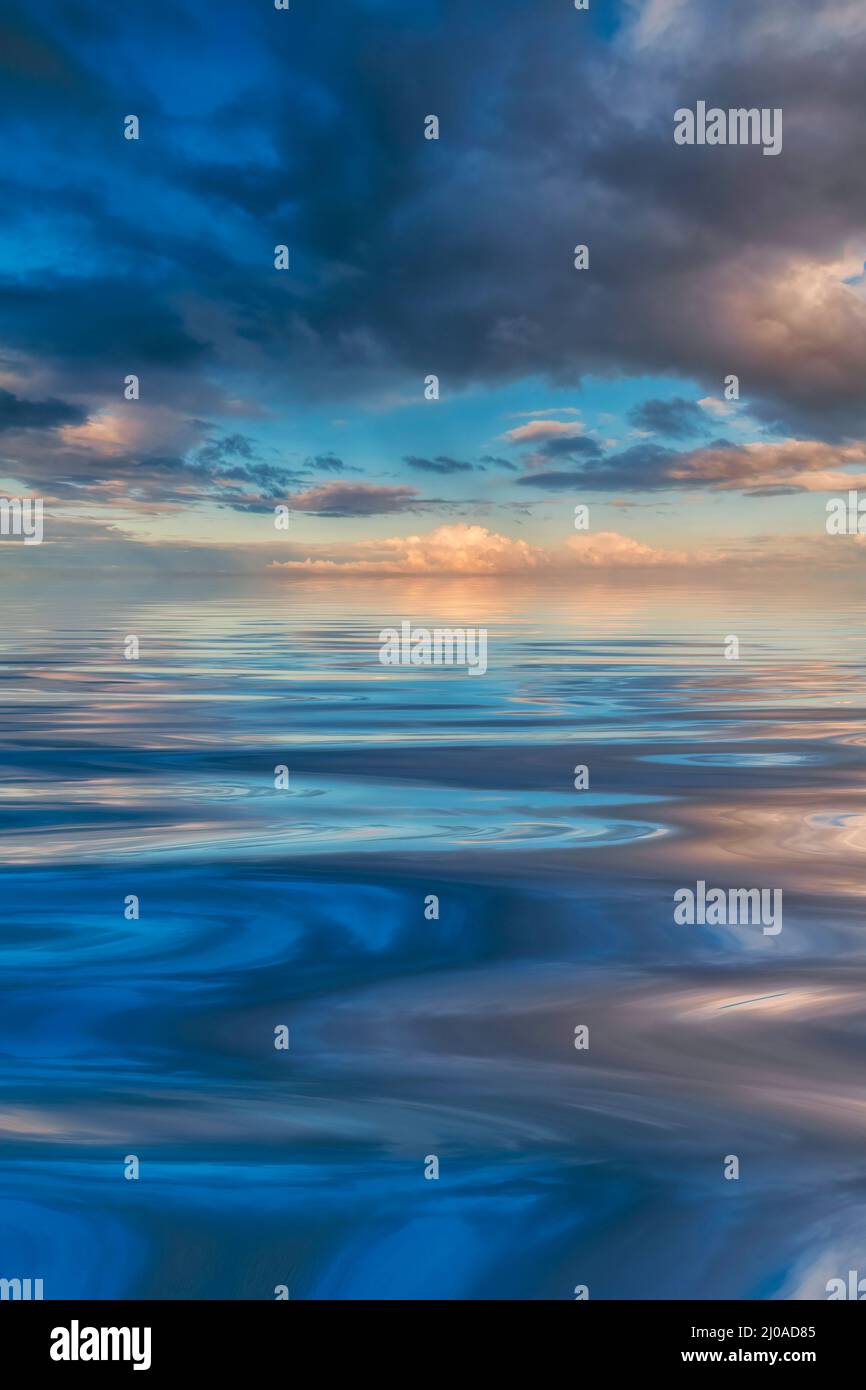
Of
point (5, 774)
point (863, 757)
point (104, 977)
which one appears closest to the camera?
point (104, 977)

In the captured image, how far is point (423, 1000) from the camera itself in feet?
21.7

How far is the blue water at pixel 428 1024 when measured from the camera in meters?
4.39

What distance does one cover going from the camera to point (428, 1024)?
245 inches

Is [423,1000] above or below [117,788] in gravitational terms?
below

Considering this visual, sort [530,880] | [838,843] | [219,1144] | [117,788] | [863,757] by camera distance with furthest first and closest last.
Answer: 1. [863,757]
2. [117,788]
3. [838,843]
4. [530,880]
5. [219,1144]

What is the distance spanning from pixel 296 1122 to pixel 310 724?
12829 millimetres

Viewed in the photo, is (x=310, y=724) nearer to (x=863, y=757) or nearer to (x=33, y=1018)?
(x=863, y=757)

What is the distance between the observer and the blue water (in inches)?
173

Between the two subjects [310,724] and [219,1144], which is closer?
[219,1144]

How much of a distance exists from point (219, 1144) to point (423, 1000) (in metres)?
1.85

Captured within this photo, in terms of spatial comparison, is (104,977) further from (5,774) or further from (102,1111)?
(5,774)
